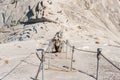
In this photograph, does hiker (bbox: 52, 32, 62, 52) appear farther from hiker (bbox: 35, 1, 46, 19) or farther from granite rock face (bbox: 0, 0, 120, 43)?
hiker (bbox: 35, 1, 46, 19)

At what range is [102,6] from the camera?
25688 millimetres

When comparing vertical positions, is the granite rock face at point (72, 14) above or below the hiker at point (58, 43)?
above

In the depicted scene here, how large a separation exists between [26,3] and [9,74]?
1456 cm

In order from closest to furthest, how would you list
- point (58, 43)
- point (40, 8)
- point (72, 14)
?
point (58, 43), point (40, 8), point (72, 14)

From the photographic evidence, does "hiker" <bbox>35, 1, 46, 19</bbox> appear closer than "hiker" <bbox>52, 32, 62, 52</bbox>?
No

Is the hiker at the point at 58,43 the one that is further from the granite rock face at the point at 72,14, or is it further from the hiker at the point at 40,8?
the hiker at the point at 40,8

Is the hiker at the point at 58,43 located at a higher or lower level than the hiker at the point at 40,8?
lower

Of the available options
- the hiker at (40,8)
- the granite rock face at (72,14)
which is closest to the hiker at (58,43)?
the granite rock face at (72,14)

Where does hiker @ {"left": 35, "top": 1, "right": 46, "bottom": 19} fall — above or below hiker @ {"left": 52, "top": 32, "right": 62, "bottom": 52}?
above

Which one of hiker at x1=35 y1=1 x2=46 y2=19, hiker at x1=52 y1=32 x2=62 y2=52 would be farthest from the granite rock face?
hiker at x1=52 y1=32 x2=62 y2=52

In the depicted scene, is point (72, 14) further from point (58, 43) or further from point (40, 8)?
point (58, 43)

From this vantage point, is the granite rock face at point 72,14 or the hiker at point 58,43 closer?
the hiker at point 58,43

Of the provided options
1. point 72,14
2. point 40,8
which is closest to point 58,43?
point 40,8

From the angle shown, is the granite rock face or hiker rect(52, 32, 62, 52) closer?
hiker rect(52, 32, 62, 52)
